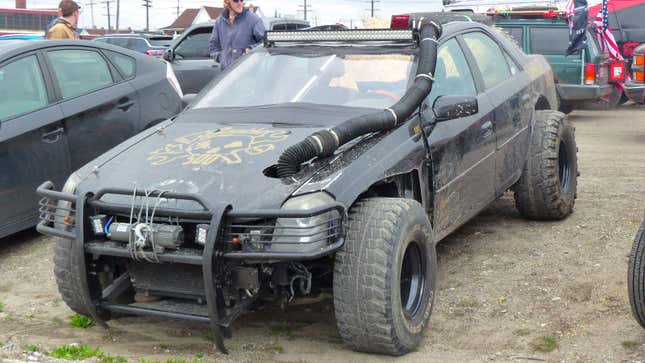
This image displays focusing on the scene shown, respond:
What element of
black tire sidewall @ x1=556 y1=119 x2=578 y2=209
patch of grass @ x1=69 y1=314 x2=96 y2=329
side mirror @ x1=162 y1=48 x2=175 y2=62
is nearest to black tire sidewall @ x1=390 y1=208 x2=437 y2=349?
patch of grass @ x1=69 y1=314 x2=96 y2=329

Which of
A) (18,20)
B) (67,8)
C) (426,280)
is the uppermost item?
(18,20)

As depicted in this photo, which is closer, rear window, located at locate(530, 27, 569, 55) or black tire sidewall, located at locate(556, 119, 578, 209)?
black tire sidewall, located at locate(556, 119, 578, 209)

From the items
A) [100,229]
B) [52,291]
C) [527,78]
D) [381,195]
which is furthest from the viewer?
[527,78]

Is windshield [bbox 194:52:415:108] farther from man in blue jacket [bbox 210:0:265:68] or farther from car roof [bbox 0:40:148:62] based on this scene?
man in blue jacket [bbox 210:0:265:68]

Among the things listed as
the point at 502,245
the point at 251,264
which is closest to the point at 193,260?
the point at 251,264

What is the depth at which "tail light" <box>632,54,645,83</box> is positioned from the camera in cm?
1105

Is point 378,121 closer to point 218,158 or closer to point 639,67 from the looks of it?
point 218,158

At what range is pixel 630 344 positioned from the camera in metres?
4.49

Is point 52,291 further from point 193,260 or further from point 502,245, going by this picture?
point 502,245

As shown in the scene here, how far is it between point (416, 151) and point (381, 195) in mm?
335

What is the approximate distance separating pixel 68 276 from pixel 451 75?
2.72m

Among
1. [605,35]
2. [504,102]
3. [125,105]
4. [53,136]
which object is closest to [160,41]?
[605,35]

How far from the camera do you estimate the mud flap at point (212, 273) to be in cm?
397

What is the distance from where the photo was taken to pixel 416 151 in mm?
4988
